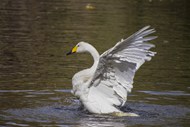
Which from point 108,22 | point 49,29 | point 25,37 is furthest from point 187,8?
point 25,37

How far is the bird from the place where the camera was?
11.0 meters

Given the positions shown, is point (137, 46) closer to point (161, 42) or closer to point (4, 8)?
point (161, 42)

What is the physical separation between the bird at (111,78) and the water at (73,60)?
1.00ft

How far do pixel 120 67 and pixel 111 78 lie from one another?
0.93 feet

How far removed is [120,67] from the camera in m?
11.3

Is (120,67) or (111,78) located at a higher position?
(120,67)

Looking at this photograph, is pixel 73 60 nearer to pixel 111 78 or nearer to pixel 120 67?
pixel 111 78

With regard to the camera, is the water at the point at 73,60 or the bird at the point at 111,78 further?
the water at the point at 73,60

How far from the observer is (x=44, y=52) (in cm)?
1764

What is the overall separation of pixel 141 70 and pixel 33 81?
285 cm

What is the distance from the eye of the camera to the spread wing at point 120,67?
427 inches

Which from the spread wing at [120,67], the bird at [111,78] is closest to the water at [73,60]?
the bird at [111,78]

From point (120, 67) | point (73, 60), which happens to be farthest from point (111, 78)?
point (73, 60)

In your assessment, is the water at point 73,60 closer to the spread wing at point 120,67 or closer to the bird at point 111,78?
the bird at point 111,78
